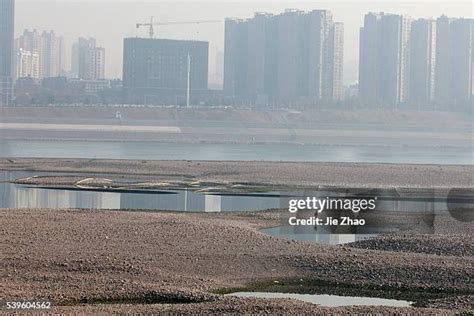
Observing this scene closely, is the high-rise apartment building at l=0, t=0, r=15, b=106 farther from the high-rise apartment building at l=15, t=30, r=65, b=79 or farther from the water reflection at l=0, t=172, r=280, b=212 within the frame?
the water reflection at l=0, t=172, r=280, b=212

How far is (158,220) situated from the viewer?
13.8m

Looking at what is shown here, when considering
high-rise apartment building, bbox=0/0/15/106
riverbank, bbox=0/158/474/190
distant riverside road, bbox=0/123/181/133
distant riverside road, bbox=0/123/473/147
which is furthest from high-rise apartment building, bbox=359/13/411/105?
riverbank, bbox=0/158/474/190

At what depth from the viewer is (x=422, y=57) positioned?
2707 inches

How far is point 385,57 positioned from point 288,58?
6267 millimetres

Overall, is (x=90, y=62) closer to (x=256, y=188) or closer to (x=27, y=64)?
(x=27, y=64)

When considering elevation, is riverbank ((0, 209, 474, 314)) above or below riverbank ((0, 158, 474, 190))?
above

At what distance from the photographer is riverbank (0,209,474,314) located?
834 cm

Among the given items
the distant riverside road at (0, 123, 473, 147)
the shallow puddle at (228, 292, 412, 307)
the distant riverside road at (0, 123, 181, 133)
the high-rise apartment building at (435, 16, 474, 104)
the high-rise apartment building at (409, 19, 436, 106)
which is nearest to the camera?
the shallow puddle at (228, 292, 412, 307)

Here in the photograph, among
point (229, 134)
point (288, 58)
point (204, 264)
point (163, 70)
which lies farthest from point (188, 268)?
point (163, 70)

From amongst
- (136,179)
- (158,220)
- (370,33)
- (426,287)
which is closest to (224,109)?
(370,33)

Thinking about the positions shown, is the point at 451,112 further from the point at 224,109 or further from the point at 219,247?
the point at 219,247

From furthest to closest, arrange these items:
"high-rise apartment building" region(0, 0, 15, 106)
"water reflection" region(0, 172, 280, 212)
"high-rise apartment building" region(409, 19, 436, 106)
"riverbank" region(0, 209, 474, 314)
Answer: "high-rise apartment building" region(409, 19, 436, 106) → "high-rise apartment building" region(0, 0, 15, 106) → "water reflection" region(0, 172, 280, 212) → "riverbank" region(0, 209, 474, 314)

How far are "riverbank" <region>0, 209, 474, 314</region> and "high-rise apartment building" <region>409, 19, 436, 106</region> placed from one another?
2199 inches

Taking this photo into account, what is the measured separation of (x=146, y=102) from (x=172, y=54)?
408 cm
